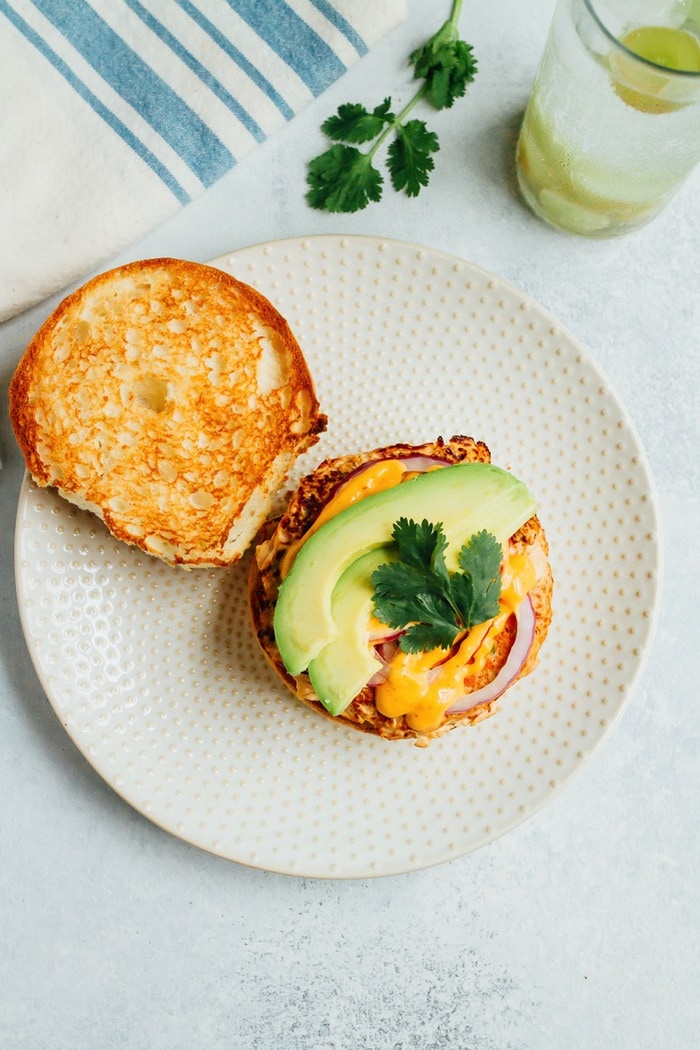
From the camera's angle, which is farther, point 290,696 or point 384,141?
point 384,141

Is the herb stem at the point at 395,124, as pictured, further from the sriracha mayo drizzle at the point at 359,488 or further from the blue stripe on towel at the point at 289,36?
the sriracha mayo drizzle at the point at 359,488

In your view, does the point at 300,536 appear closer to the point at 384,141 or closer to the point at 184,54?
the point at 384,141

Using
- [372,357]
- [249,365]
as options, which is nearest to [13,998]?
[249,365]

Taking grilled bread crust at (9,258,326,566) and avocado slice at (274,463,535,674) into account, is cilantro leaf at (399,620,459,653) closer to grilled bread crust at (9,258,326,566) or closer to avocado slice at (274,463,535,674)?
avocado slice at (274,463,535,674)

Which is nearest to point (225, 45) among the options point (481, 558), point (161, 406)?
point (161, 406)

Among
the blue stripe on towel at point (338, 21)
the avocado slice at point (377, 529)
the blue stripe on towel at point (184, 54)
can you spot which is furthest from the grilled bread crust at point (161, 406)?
the blue stripe on towel at point (338, 21)

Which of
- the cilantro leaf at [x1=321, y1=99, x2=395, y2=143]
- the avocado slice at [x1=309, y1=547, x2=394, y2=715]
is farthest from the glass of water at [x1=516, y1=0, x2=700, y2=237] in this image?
the avocado slice at [x1=309, y1=547, x2=394, y2=715]
